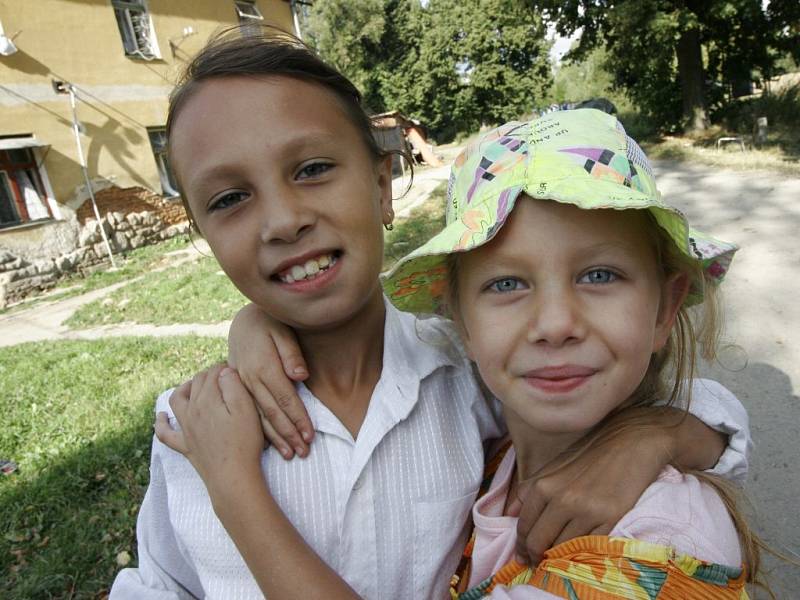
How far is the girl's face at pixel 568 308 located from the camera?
897mm

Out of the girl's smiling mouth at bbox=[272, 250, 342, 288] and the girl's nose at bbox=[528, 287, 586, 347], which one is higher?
the girl's smiling mouth at bbox=[272, 250, 342, 288]

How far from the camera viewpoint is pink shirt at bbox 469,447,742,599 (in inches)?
31.1

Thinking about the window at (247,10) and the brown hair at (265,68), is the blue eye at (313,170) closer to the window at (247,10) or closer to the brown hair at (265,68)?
the brown hair at (265,68)

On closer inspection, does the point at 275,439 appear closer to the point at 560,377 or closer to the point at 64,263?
the point at 560,377

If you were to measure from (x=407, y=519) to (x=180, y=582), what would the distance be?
52 centimetres

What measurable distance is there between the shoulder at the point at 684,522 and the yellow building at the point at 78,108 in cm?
858

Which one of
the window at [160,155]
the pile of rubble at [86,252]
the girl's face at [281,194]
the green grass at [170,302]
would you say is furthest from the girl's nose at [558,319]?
the window at [160,155]

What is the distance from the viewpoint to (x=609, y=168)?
3.01 feet

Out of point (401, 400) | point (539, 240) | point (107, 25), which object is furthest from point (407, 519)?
point (107, 25)

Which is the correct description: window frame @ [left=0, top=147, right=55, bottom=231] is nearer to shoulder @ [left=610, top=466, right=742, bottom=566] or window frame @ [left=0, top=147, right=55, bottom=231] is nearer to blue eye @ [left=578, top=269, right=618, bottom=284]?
blue eye @ [left=578, top=269, right=618, bottom=284]

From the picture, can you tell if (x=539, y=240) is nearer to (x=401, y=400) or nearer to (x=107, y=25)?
(x=401, y=400)

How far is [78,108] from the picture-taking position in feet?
31.1

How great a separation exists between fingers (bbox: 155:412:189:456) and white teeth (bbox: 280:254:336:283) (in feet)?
1.29

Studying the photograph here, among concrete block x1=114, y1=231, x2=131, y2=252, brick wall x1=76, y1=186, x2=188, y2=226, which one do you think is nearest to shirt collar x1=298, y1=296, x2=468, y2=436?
brick wall x1=76, y1=186, x2=188, y2=226
